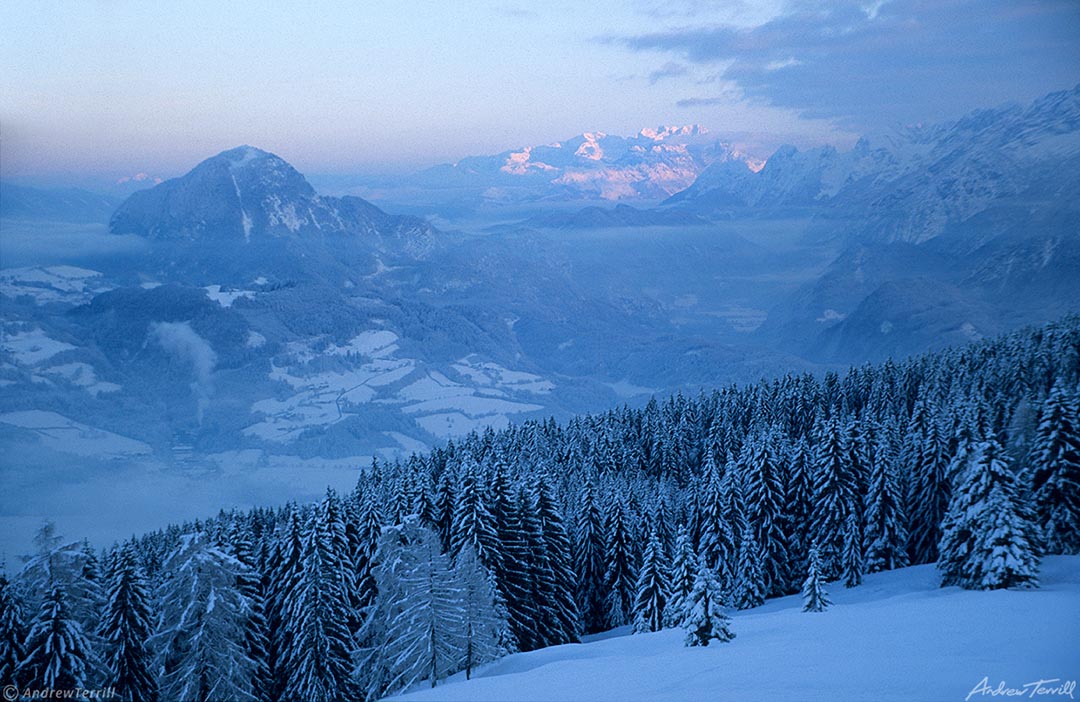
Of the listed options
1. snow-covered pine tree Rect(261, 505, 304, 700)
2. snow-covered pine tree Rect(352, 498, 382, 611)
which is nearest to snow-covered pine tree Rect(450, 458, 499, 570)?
snow-covered pine tree Rect(352, 498, 382, 611)

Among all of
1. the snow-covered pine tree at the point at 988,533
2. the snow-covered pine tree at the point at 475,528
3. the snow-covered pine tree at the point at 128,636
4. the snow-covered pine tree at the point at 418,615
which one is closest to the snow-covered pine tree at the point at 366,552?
the snow-covered pine tree at the point at 475,528

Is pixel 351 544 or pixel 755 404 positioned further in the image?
pixel 755 404

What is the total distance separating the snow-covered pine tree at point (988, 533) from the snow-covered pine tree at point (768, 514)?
14219 millimetres

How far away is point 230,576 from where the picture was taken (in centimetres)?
2891

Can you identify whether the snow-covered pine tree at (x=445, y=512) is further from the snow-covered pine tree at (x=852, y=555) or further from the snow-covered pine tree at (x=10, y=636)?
the snow-covered pine tree at (x=852, y=555)

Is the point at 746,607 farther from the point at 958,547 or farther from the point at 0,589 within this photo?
the point at 0,589

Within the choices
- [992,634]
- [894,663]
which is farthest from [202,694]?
[992,634]

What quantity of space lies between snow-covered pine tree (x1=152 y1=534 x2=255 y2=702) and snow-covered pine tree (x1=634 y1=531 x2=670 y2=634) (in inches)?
966

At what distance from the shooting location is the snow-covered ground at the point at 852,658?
2069cm

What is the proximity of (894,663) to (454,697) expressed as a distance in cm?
1431

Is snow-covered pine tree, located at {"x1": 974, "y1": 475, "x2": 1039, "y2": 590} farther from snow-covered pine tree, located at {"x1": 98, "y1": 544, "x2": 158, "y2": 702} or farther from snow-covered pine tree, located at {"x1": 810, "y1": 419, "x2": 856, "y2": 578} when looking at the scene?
snow-covered pine tree, located at {"x1": 98, "y1": 544, "x2": 158, "y2": 702}

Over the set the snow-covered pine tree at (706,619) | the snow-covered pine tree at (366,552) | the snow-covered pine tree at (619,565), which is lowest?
the snow-covered pine tree at (619,565)

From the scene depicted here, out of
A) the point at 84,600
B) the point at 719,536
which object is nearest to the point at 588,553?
the point at 719,536

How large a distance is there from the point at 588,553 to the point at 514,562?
446 inches
